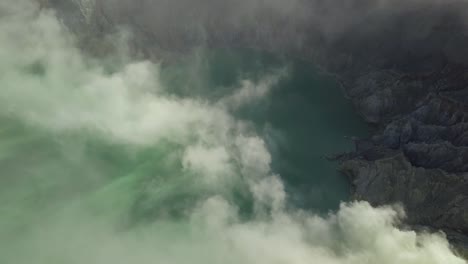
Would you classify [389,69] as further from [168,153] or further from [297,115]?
[168,153]

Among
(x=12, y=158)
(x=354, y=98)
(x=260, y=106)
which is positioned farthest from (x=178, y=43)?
(x=12, y=158)

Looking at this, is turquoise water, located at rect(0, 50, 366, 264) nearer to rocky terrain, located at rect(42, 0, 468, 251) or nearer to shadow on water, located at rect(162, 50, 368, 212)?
shadow on water, located at rect(162, 50, 368, 212)

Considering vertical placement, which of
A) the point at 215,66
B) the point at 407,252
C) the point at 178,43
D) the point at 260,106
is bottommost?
the point at 407,252

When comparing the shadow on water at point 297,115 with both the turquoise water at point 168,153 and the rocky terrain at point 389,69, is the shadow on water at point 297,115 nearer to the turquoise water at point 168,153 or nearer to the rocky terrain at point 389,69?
the turquoise water at point 168,153

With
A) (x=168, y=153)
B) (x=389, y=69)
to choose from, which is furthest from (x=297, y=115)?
(x=168, y=153)

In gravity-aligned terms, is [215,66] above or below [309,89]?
above

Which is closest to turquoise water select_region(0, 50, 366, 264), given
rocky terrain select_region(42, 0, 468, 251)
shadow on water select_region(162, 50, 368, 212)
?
shadow on water select_region(162, 50, 368, 212)

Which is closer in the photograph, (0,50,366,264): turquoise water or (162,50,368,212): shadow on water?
(0,50,366,264): turquoise water

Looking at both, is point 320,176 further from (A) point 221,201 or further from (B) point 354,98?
(B) point 354,98
